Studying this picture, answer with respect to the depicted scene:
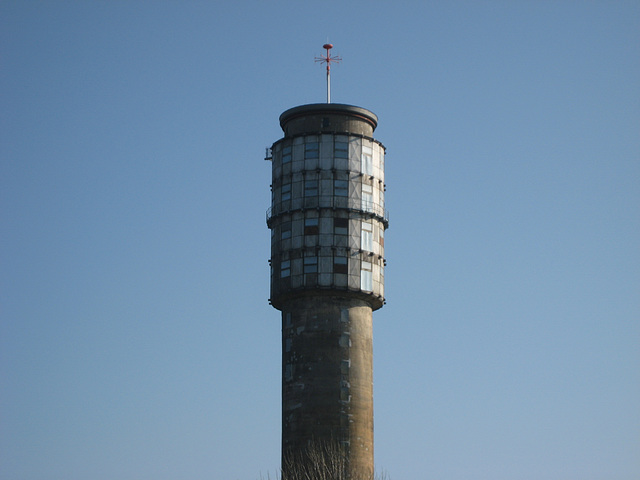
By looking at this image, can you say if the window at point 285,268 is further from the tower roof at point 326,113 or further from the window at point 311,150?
the tower roof at point 326,113

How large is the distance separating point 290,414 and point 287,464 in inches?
155

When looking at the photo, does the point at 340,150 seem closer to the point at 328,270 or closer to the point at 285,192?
the point at 285,192

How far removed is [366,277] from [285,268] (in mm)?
6727

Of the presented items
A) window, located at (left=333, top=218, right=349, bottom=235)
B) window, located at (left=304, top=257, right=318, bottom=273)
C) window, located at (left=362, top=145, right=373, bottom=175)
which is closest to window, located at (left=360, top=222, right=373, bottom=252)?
window, located at (left=333, top=218, right=349, bottom=235)

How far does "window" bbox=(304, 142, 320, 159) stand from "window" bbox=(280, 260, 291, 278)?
9064 millimetres

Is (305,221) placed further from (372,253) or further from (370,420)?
(370,420)

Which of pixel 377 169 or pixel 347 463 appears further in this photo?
pixel 377 169

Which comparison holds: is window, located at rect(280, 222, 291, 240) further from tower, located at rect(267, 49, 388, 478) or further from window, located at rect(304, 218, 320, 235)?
window, located at rect(304, 218, 320, 235)

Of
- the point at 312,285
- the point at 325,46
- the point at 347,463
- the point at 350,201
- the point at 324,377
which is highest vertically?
the point at 325,46

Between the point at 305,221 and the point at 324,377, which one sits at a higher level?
the point at 305,221

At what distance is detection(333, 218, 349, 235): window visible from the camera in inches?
3875

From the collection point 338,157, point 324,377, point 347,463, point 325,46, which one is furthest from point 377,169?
point 347,463

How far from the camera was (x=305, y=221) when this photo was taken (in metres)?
98.8

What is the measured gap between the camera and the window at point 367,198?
9988 cm
